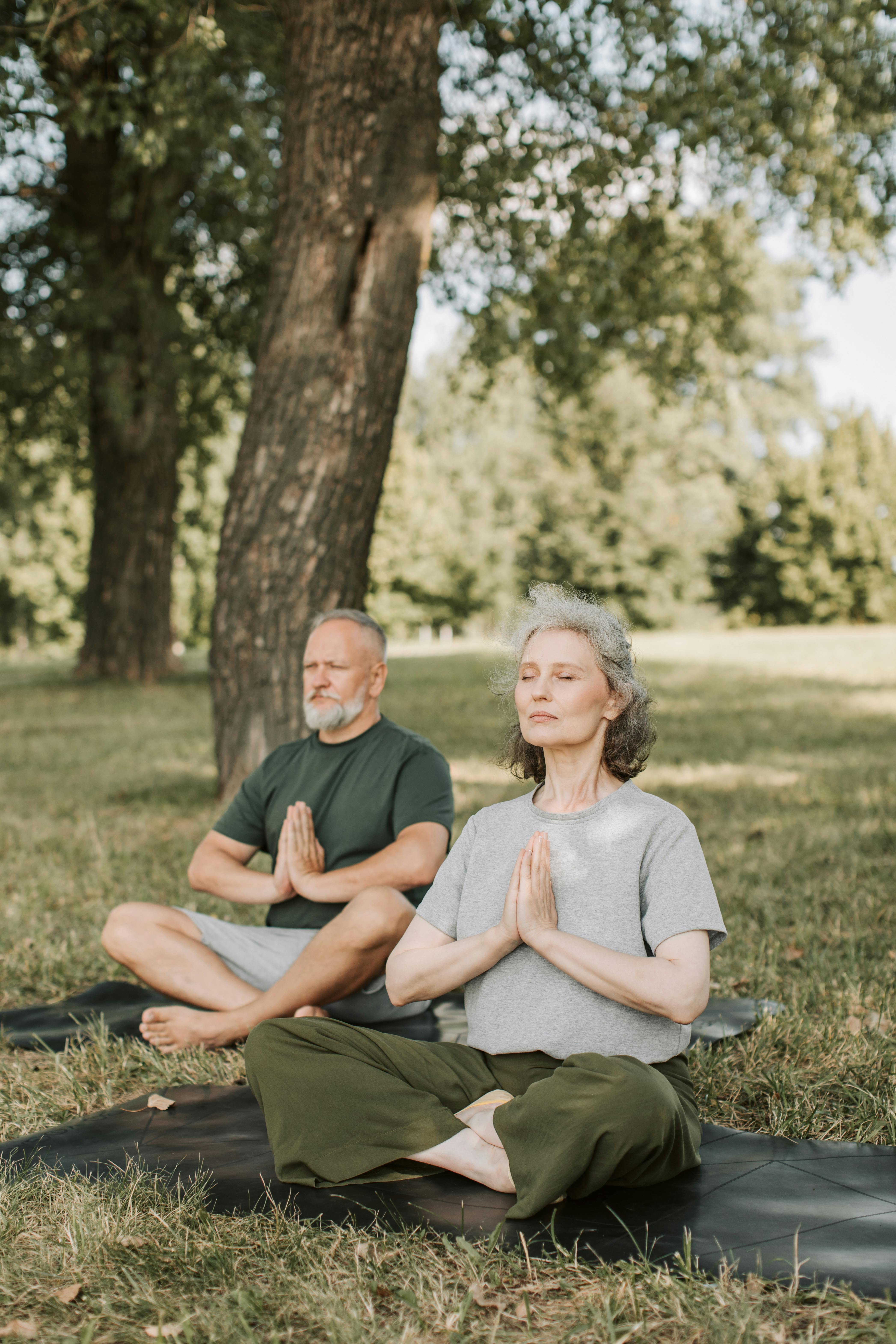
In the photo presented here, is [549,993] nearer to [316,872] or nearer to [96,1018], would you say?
[316,872]

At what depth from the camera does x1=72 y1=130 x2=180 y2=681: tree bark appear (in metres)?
14.7

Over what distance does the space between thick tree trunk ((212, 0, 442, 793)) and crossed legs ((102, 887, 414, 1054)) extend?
125 inches

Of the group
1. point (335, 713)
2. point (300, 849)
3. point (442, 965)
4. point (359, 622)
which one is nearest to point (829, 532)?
point (359, 622)

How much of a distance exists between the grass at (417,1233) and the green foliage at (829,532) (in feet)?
83.5

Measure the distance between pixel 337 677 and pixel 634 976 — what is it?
183 centimetres

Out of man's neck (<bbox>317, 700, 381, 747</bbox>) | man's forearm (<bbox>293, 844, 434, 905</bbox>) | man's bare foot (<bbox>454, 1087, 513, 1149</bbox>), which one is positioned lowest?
man's bare foot (<bbox>454, 1087, 513, 1149</bbox>)

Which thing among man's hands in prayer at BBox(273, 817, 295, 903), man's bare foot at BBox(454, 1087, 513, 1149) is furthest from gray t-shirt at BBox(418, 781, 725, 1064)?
man's hands in prayer at BBox(273, 817, 295, 903)

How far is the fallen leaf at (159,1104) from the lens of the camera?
10.4ft

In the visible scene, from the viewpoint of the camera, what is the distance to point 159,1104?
3186 mm

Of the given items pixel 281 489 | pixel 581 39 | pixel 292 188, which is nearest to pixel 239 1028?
pixel 281 489

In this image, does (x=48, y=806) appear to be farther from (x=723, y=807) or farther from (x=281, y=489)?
(x=723, y=807)

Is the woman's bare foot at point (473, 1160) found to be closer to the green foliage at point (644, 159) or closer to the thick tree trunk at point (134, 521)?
the green foliage at point (644, 159)

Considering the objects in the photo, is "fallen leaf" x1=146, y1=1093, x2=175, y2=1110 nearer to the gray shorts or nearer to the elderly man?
the elderly man

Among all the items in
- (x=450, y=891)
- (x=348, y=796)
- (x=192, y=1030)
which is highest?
(x=348, y=796)
